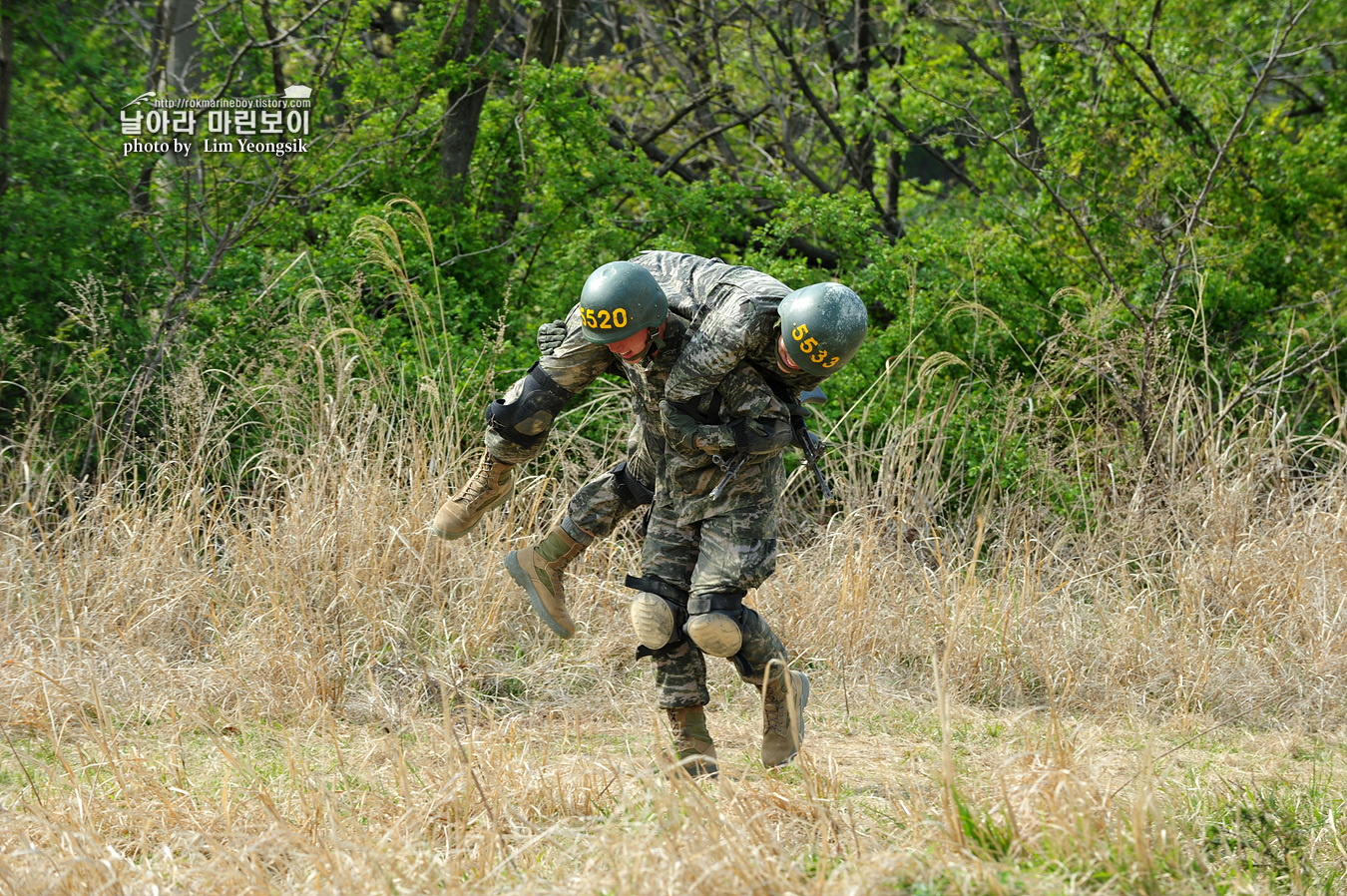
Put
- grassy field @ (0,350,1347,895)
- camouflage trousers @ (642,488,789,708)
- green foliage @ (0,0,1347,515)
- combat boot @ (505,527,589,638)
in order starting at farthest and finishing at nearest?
green foliage @ (0,0,1347,515), combat boot @ (505,527,589,638), camouflage trousers @ (642,488,789,708), grassy field @ (0,350,1347,895)

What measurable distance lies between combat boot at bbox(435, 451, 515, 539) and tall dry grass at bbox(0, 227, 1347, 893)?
56 centimetres

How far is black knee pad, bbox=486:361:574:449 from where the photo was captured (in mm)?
3506

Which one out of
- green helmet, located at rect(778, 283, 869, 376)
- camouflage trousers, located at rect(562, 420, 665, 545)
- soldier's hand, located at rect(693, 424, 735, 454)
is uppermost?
green helmet, located at rect(778, 283, 869, 376)

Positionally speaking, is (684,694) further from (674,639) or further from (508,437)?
(508,437)

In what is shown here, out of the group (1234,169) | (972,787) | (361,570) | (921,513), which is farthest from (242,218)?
(1234,169)

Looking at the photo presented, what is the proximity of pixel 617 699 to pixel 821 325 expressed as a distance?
6.91 ft

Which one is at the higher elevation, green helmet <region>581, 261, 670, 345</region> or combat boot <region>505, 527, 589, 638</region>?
green helmet <region>581, 261, 670, 345</region>

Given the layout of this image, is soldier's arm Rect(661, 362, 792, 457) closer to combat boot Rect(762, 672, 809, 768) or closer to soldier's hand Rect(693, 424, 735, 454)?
soldier's hand Rect(693, 424, 735, 454)

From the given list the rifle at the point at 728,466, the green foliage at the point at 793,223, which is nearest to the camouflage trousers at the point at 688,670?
the rifle at the point at 728,466

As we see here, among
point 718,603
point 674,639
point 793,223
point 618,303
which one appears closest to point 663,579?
point 674,639

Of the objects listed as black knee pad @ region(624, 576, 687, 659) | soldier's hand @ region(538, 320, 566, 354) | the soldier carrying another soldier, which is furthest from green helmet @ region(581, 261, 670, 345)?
black knee pad @ region(624, 576, 687, 659)

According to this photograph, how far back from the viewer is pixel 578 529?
3.74 meters

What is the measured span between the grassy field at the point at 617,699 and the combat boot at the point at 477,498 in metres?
0.51

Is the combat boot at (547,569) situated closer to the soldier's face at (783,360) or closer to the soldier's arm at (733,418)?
the soldier's arm at (733,418)
